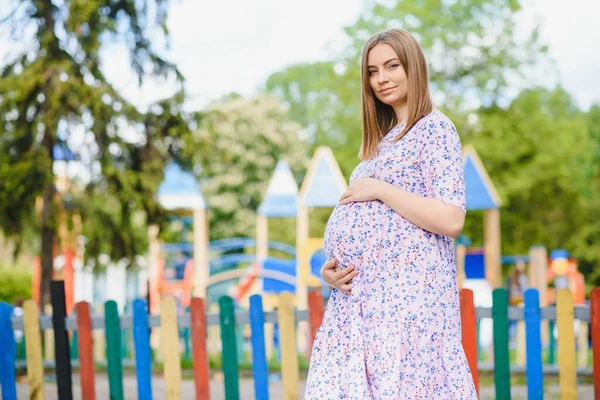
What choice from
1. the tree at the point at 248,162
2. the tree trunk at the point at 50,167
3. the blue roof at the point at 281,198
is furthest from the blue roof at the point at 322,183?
the tree at the point at 248,162

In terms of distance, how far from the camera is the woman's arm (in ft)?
8.06

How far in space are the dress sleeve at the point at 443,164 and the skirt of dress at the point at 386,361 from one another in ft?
1.26

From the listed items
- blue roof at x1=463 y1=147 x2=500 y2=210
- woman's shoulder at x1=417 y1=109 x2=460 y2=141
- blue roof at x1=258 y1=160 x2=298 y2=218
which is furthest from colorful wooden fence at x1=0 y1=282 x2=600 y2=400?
blue roof at x1=258 y1=160 x2=298 y2=218

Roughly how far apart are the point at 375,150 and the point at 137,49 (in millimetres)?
7847

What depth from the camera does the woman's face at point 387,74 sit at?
8.49 feet

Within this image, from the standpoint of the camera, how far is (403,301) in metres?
2.52

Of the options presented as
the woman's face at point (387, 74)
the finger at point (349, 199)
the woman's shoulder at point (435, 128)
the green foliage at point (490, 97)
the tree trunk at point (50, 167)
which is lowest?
the finger at point (349, 199)

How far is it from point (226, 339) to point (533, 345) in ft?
6.44

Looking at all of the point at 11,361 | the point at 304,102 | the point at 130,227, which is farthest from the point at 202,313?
the point at 304,102

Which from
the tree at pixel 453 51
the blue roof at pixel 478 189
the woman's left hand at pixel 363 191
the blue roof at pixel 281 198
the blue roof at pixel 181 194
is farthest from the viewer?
the tree at pixel 453 51

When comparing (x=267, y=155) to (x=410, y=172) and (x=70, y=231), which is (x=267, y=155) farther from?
(x=410, y=172)

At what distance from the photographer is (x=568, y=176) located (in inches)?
847

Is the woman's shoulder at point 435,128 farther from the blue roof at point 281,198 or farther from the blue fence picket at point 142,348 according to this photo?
the blue roof at point 281,198

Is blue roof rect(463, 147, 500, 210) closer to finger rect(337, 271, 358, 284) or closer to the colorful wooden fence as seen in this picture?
the colorful wooden fence
